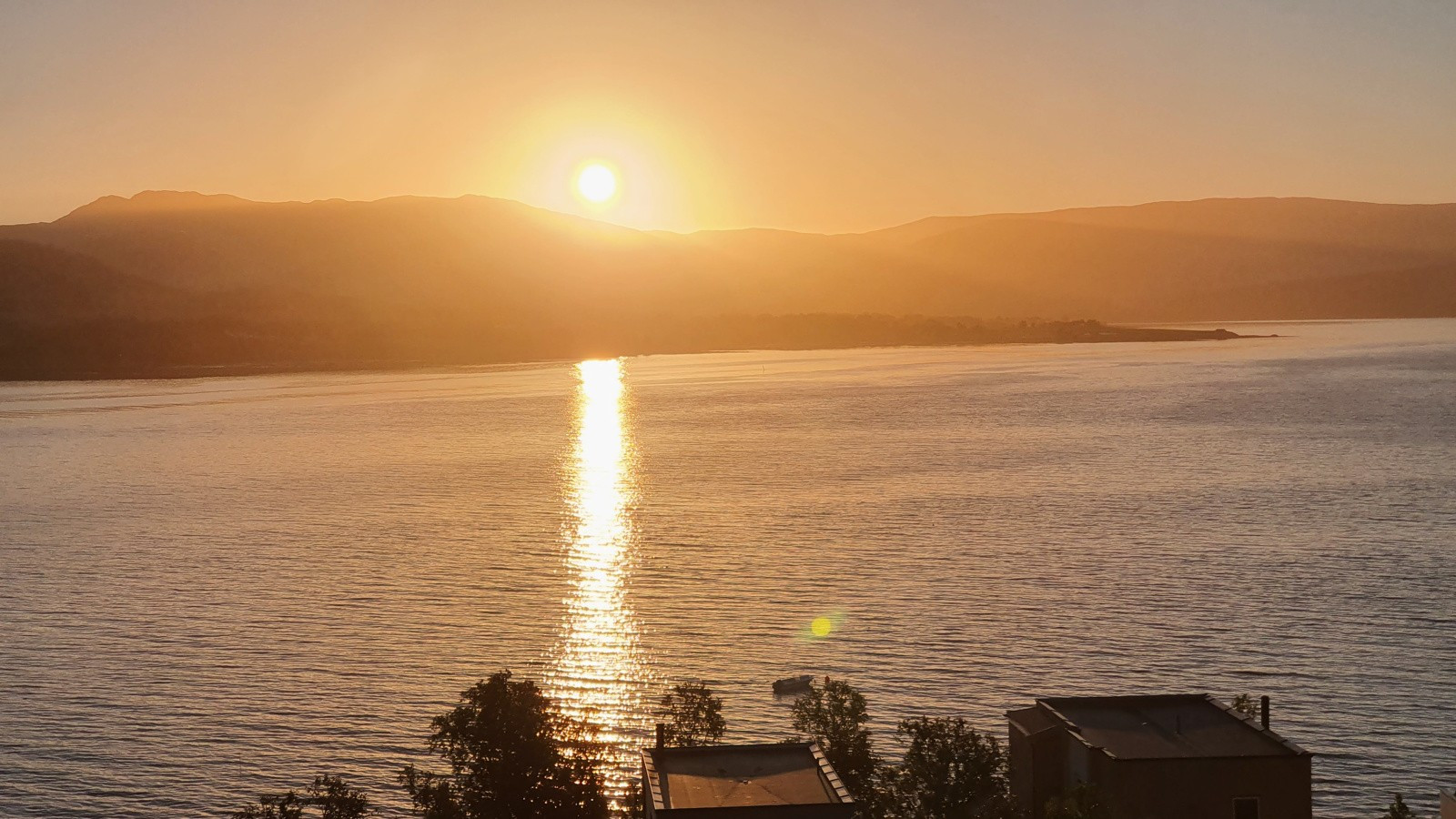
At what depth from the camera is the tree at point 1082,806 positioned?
1512 centimetres

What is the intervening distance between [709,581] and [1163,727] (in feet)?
83.8

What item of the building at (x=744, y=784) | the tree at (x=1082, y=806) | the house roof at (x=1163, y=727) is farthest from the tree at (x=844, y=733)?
the tree at (x=1082, y=806)

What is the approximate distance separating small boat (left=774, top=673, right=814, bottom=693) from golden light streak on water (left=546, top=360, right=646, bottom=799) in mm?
3171

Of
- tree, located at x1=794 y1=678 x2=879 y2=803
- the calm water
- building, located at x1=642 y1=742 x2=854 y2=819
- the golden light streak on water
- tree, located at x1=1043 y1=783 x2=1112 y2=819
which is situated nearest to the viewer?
tree, located at x1=1043 y1=783 x2=1112 y2=819

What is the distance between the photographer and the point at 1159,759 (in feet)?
55.3

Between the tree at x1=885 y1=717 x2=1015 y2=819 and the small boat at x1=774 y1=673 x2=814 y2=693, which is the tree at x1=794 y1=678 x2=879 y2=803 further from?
the small boat at x1=774 y1=673 x2=814 y2=693

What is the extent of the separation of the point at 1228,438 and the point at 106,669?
2640 inches

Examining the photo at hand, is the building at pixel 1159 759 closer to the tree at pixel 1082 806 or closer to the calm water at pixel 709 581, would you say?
the tree at pixel 1082 806

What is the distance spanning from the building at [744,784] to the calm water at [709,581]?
926cm

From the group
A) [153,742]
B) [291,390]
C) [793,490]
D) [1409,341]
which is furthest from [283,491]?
[1409,341]

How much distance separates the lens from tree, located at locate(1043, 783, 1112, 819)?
15.1 m

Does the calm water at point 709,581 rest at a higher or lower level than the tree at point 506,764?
higher

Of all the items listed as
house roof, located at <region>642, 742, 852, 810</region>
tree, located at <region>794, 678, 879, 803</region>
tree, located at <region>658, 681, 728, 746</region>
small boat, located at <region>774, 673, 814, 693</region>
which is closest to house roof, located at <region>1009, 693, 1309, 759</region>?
tree, located at <region>794, 678, 879, 803</region>

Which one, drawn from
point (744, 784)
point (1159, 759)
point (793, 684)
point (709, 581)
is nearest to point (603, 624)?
point (709, 581)
